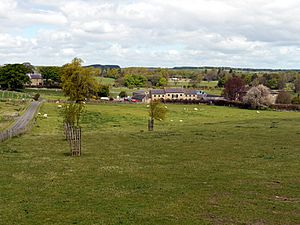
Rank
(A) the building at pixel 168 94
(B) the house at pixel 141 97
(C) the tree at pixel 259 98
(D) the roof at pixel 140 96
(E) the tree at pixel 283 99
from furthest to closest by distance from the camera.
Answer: (A) the building at pixel 168 94, (D) the roof at pixel 140 96, (B) the house at pixel 141 97, (E) the tree at pixel 283 99, (C) the tree at pixel 259 98

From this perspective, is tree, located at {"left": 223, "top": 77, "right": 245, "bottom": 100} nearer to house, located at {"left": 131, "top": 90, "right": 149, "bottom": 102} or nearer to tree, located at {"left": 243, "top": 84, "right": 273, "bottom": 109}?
tree, located at {"left": 243, "top": 84, "right": 273, "bottom": 109}

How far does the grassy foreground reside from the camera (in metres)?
15.8

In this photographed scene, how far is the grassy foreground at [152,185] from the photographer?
621 inches

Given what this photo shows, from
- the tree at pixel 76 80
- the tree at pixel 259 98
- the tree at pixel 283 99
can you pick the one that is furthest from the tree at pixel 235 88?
the tree at pixel 76 80

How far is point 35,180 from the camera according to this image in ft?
74.2

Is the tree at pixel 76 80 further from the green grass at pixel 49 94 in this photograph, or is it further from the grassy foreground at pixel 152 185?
the grassy foreground at pixel 152 185

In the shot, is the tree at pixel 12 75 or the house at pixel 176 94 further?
the house at pixel 176 94

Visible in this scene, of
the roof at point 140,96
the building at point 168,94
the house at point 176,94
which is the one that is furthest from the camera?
the house at point 176,94

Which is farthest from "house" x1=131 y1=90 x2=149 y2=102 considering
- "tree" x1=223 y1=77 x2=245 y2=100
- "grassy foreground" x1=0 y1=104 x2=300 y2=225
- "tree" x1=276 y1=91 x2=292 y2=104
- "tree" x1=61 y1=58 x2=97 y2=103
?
"grassy foreground" x1=0 y1=104 x2=300 y2=225

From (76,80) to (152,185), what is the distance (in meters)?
100

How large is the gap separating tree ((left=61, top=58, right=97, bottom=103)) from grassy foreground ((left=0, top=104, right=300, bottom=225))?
78.8 metres

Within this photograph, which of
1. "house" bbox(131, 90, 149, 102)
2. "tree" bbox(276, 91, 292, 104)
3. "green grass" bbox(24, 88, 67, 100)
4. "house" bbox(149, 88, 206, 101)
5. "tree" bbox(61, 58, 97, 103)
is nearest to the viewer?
"tree" bbox(61, 58, 97, 103)

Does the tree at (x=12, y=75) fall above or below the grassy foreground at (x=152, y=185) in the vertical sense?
above

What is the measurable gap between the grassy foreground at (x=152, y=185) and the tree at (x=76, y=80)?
78760 mm
